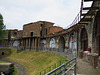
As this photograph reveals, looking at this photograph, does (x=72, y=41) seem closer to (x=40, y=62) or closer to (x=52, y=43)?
(x=40, y=62)

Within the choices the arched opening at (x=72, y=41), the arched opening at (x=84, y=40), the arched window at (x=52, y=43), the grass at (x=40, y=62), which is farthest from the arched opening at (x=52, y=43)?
the arched opening at (x=84, y=40)

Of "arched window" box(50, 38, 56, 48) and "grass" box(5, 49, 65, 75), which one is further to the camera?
"arched window" box(50, 38, 56, 48)

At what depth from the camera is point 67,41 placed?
66.4ft

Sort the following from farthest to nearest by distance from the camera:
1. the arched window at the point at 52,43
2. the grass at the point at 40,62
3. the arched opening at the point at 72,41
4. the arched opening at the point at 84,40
A: the arched window at the point at 52,43, the arched opening at the point at 72,41, the grass at the point at 40,62, the arched opening at the point at 84,40

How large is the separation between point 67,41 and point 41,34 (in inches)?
577

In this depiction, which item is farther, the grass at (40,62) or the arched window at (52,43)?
the arched window at (52,43)

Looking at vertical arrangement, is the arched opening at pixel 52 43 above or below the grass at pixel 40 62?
above

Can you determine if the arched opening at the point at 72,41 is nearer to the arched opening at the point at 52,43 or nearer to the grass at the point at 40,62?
the grass at the point at 40,62

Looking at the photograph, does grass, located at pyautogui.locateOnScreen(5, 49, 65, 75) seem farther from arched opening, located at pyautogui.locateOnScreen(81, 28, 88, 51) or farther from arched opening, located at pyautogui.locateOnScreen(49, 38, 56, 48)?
arched opening, located at pyautogui.locateOnScreen(49, 38, 56, 48)

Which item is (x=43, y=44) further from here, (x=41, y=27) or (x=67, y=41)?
(x=67, y=41)

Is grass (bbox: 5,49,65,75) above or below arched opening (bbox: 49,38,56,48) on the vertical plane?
below

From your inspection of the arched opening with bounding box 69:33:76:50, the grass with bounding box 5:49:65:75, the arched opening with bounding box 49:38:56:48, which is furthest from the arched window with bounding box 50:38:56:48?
the arched opening with bounding box 69:33:76:50

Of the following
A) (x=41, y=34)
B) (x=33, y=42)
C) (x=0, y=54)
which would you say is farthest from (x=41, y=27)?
(x=0, y=54)

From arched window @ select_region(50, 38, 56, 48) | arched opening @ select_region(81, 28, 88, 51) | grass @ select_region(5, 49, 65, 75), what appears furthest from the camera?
arched window @ select_region(50, 38, 56, 48)
